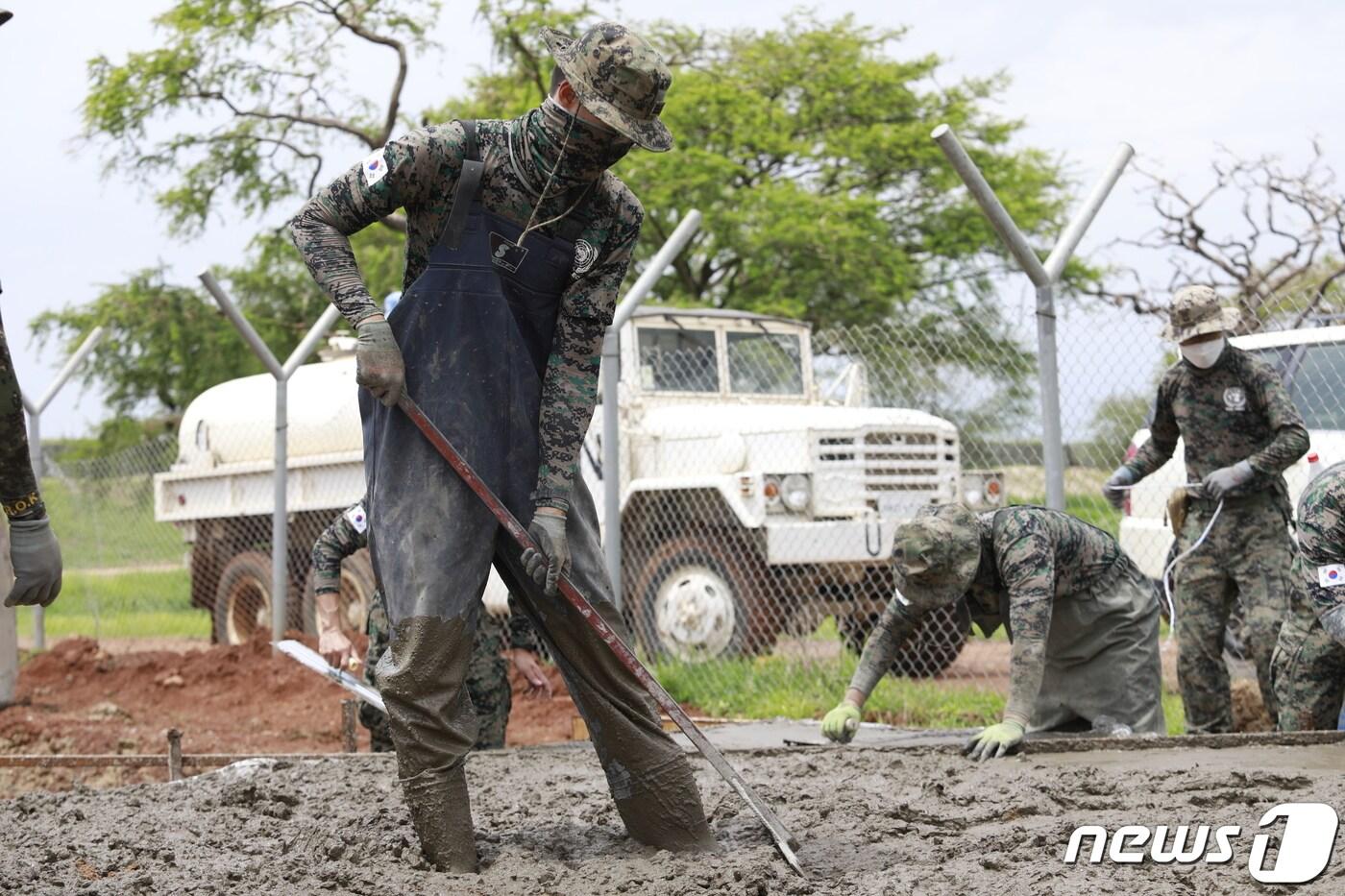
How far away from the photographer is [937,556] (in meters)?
5.07

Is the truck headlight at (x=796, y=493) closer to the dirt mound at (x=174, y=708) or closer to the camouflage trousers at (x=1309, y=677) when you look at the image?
the dirt mound at (x=174, y=708)

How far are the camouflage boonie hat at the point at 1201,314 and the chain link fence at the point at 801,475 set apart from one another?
0.26 meters

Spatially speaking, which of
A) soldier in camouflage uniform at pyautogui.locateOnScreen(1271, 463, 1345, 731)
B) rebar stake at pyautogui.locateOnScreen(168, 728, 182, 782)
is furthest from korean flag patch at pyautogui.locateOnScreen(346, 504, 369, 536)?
soldier in camouflage uniform at pyautogui.locateOnScreen(1271, 463, 1345, 731)

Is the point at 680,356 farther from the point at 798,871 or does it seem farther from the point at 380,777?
the point at 798,871

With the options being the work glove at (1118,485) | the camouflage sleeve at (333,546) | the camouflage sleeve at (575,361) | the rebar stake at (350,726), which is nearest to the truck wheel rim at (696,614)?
the rebar stake at (350,726)

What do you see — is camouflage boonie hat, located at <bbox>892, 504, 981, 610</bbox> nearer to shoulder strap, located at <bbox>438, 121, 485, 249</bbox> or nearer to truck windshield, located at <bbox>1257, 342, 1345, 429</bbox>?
shoulder strap, located at <bbox>438, 121, 485, 249</bbox>

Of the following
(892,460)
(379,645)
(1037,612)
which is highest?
(892,460)

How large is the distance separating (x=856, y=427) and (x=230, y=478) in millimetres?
6147

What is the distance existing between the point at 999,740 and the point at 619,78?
2.51 metres

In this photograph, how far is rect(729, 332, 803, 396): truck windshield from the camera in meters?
11.0

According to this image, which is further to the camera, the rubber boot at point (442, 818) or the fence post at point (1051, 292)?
the fence post at point (1051, 292)

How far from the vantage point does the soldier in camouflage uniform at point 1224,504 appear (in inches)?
238

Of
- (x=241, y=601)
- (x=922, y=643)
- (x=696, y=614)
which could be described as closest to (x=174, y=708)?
(x=241, y=601)

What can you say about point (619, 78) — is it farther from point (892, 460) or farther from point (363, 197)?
point (892, 460)
